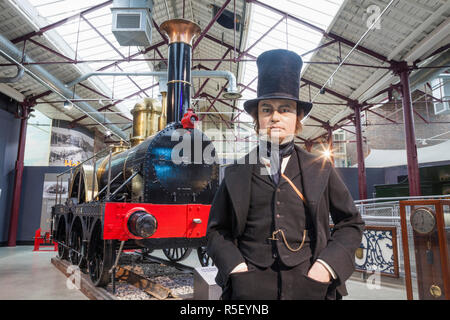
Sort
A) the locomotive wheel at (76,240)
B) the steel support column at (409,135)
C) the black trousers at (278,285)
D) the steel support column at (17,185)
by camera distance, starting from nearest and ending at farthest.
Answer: the black trousers at (278,285) < the locomotive wheel at (76,240) < the steel support column at (409,135) < the steel support column at (17,185)

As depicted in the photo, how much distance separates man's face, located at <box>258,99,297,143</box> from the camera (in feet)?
3.71

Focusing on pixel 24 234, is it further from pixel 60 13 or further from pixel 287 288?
pixel 287 288

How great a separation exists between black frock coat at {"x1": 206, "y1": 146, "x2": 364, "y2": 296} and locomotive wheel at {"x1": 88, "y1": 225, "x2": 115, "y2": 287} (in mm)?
2958

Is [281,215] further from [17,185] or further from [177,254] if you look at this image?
[17,185]

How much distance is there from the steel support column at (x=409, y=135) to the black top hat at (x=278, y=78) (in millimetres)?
7942

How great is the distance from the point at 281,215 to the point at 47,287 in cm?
445

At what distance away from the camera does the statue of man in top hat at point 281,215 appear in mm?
1003

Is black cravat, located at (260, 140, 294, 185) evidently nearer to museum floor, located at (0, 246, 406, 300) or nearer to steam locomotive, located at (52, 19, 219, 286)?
steam locomotive, located at (52, 19, 219, 286)

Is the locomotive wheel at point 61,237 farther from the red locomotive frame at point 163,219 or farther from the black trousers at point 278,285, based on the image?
the black trousers at point 278,285

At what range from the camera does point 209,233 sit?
1149mm

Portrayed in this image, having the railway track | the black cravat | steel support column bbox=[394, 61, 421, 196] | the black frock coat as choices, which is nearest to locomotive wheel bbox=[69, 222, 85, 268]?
the railway track

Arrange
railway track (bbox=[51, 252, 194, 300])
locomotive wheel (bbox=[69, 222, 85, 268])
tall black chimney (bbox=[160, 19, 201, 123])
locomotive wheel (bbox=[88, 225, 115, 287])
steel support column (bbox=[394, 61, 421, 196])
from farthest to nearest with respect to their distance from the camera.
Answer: steel support column (bbox=[394, 61, 421, 196]) < locomotive wheel (bbox=[69, 222, 85, 268]) < tall black chimney (bbox=[160, 19, 201, 123]) < locomotive wheel (bbox=[88, 225, 115, 287]) < railway track (bbox=[51, 252, 194, 300])

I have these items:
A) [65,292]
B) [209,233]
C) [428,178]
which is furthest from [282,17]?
[209,233]

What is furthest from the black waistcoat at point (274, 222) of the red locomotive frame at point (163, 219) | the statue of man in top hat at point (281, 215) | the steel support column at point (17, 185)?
the steel support column at point (17, 185)
